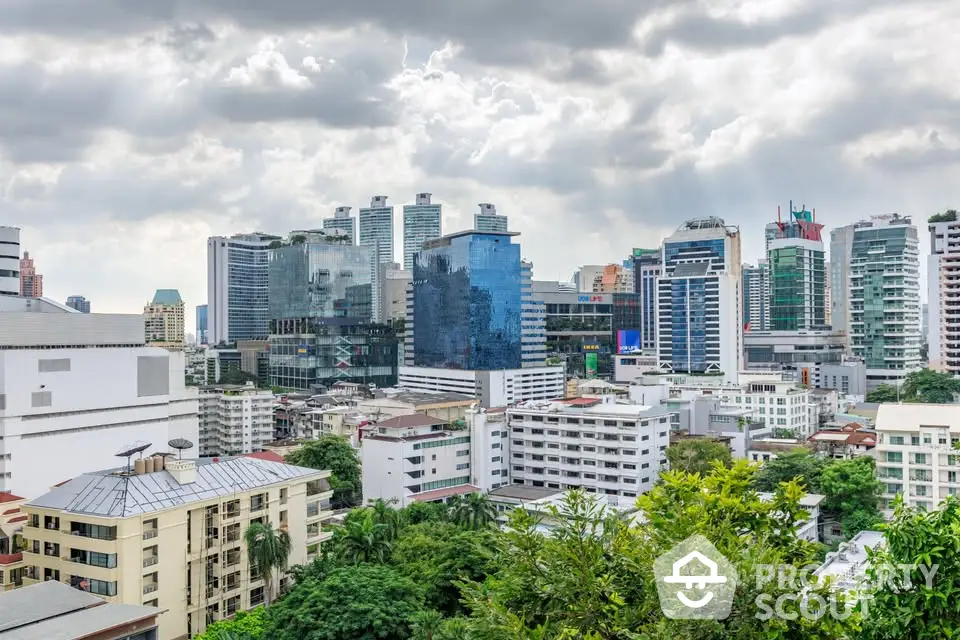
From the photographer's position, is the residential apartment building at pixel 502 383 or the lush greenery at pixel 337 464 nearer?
the lush greenery at pixel 337 464

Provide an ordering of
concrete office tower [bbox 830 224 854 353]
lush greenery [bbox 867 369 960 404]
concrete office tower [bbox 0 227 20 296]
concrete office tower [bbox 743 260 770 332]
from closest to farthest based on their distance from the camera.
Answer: concrete office tower [bbox 0 227 20 296]
lush greenery [bbox 867 369 960 404]
concrete office tower [bbox 830 224 854 353]
concrete office tower [bbox 743 260 770 332]

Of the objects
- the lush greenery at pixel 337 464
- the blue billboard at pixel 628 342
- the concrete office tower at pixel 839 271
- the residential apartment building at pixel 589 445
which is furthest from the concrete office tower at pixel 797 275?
the lush greenery at pixel 337 464

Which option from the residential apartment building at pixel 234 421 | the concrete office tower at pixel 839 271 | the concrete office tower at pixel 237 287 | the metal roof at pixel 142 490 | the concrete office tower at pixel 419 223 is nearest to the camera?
the metal roof at pixel 142 490

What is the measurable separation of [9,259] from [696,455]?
36606 millimetres

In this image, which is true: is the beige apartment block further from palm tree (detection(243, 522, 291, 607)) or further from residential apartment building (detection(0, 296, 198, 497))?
residential apartment building (detection(0, 296, 198, 497))

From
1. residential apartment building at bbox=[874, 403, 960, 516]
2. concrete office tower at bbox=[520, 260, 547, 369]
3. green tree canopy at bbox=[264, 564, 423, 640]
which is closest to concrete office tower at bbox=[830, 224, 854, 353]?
concrete office tower at bbox=[520, 260, 547, 369]

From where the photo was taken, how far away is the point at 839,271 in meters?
85.6

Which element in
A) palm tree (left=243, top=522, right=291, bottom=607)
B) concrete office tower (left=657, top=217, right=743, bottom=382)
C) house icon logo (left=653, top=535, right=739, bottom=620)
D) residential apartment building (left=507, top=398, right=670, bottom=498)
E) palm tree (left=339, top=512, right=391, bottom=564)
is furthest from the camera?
concrete office tower (left=657, top=217, right=743, bottom=382)

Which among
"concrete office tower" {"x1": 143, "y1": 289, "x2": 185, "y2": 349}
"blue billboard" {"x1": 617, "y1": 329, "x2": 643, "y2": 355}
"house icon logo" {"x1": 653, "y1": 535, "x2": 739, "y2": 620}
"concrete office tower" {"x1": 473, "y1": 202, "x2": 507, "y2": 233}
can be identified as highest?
"concrete office tower" {"x1": 473, "y1": 202, "x2": 507, "y2": 233}

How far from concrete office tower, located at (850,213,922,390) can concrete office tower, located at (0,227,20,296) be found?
6539cm

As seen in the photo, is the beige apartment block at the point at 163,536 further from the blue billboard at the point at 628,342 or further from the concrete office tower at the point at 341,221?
the concrete office tower at the point at 341,221

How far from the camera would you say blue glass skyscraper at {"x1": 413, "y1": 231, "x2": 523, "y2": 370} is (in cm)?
6481

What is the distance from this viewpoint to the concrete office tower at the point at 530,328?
221 feet

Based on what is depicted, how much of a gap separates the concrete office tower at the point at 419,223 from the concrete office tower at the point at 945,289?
8618cm
